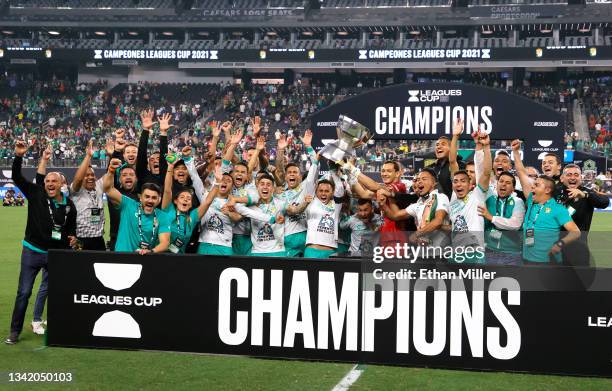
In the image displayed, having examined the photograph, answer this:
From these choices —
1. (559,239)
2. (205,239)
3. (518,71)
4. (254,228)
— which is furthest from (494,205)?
(518,71)

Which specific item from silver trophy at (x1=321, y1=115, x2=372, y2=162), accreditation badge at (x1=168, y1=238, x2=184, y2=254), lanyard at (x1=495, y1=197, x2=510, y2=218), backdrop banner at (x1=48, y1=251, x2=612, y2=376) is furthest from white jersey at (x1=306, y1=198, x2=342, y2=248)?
lanyard at (x1=495, y1=197, x2=510, y2=218)

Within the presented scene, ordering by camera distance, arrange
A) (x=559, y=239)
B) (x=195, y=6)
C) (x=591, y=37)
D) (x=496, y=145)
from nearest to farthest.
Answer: (x=559, y=239) → (x=496, y=145) → (x=591, y=37) → (x=195, y=6)

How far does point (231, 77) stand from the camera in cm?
5541

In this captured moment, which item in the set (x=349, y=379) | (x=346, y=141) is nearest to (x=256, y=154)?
(x=346, y=141)

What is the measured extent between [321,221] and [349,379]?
209 cm

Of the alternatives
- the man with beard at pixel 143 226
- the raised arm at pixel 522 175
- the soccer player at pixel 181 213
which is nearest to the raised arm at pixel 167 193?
the soccer player at pixel 181 213

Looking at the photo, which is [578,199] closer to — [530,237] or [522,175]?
[522,175]

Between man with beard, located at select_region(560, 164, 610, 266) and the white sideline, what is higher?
man with beard, located at select_region(560, 164, 610, 266)

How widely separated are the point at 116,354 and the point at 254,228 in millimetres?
2021

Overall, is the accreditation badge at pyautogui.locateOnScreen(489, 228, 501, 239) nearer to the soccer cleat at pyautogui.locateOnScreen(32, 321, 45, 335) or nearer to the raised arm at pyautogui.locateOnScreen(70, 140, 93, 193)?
the raised arm at pyautogui.locateOnScreen(70, 140, 93, 193)

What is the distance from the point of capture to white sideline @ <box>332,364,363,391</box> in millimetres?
6727

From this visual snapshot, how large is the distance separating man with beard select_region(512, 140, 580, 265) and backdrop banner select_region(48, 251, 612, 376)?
148 millimetres

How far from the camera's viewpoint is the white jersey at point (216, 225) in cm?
857

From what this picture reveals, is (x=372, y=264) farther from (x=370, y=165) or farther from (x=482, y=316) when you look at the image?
(x=370, y=165)
